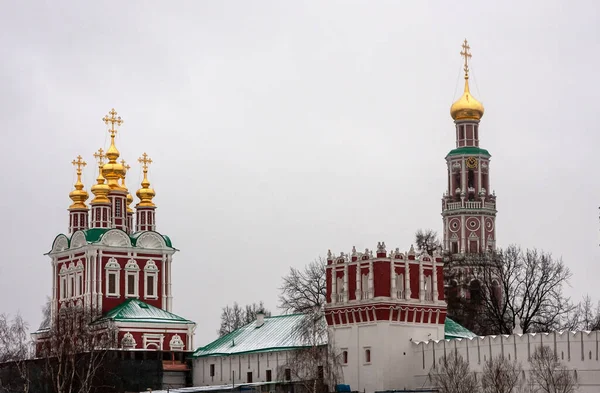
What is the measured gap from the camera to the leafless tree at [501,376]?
46156 mm

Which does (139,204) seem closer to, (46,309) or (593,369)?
(46,309)

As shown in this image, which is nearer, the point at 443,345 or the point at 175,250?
the point at 443,345

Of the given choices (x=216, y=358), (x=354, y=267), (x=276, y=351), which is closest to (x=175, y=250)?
(x=216, y=358)

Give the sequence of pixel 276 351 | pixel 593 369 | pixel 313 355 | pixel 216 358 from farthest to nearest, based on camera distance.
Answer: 1. pixel 216 358
2. pixel 276 351
3. pixel 313 355
4. pixel 593 369

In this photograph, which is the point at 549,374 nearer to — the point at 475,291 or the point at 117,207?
the point at 475,291

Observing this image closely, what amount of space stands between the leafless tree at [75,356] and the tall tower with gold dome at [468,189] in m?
33.0

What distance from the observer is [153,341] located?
7012 centimetres

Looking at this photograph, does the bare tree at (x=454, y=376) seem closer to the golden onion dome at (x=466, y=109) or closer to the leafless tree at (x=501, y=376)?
the leafless tree at (x=501, y=376)

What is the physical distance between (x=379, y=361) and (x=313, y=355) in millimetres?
2901

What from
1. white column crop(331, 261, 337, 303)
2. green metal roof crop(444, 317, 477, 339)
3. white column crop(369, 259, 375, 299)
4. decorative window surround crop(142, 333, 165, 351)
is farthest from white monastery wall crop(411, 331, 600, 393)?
decorative window surround crop(142, 333, 165, 351)

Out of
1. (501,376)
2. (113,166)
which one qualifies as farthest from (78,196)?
(501,376)

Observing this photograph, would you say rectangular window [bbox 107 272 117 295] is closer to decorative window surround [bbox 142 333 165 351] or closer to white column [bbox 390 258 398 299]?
decorative window surround [bbox 142 333 165 351]

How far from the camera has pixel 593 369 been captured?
1815 inches

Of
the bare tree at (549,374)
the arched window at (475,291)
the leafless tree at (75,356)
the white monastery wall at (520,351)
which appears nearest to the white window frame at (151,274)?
the leafless tree at (75,356)
